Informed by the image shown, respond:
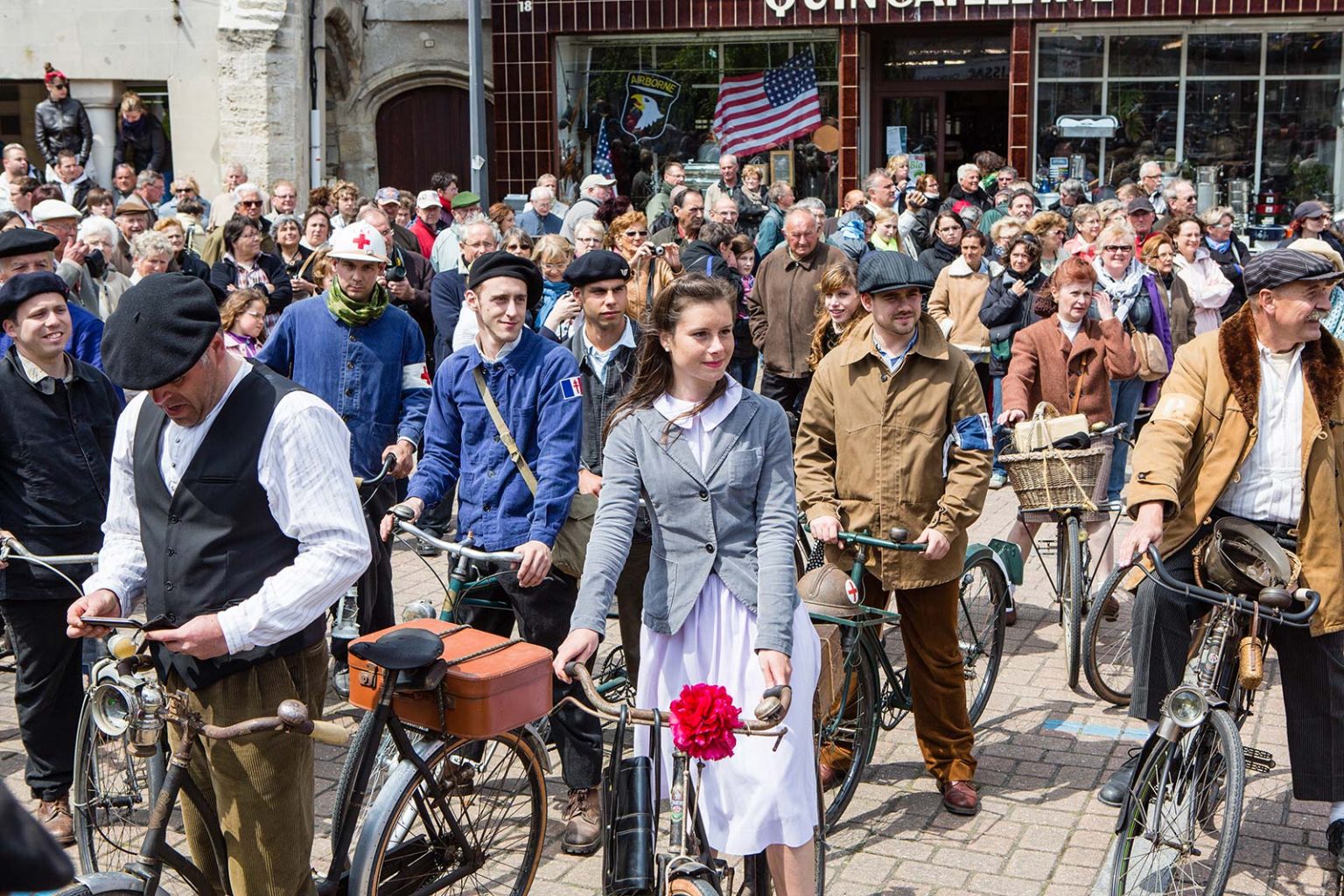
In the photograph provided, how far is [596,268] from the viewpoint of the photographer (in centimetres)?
589

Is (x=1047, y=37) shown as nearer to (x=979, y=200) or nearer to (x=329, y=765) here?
(x=979, y=200)

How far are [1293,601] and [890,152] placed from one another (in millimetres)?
16865

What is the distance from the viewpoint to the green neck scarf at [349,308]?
243 inches

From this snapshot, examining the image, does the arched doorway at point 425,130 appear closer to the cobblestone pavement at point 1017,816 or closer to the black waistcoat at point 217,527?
the cobblestone pavement at point 1017,816

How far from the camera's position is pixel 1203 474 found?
15.0 feet

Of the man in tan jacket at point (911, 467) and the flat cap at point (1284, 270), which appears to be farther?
the man in tan jacket at point (911, 467)

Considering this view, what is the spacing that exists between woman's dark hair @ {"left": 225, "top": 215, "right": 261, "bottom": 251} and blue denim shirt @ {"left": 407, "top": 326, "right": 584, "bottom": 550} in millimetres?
5328

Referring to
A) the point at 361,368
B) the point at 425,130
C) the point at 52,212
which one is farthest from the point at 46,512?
the point at 425,130

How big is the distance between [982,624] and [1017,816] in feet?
3.89

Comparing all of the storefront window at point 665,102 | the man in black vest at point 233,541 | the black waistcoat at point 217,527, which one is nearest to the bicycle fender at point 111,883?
the man in black vest at point 233,541

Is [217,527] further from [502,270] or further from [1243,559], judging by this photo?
[1243,559]

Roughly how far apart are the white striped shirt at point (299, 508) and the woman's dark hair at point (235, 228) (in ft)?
22.8

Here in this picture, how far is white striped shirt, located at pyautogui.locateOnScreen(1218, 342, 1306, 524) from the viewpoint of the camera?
4.58 metres

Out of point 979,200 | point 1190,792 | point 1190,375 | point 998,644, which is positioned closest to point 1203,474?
point 1190,375
